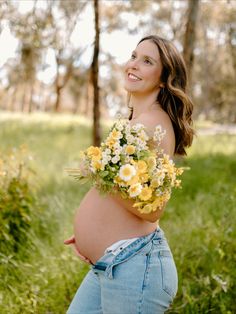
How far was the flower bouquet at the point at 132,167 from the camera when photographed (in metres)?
2.12

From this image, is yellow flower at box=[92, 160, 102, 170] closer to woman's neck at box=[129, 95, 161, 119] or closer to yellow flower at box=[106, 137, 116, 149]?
yellow flower at box=[106, 137, 116, 149]

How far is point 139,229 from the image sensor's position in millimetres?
2314

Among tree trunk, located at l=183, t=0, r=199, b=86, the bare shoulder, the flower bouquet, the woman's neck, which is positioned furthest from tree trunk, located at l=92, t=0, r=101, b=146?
the flower bouquet

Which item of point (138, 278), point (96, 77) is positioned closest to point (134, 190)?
point (138, 278)

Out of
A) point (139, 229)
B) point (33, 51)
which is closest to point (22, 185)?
point (139, 229)

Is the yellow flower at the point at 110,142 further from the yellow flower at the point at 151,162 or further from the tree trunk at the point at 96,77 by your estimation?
the tree trunk at the point at 96,77

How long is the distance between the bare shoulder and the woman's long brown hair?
0.21 feet

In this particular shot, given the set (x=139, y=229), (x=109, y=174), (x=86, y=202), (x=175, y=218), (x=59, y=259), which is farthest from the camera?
(x=175, y=218)

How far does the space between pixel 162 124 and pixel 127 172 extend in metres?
0.41

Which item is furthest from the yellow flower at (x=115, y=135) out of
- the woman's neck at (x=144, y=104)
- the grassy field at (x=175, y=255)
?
the grassy field at (x=175, y=255)

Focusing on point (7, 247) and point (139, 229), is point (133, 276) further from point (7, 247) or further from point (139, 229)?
point (7, 247)

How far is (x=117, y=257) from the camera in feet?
7.32

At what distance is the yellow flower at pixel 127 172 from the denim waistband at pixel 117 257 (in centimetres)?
35

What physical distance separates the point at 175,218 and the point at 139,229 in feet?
11.3
